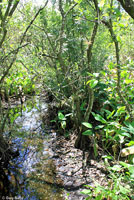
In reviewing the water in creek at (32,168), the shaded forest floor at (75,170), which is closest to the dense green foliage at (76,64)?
the shaded forest floor at (75,170)

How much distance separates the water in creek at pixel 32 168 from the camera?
2541 mm

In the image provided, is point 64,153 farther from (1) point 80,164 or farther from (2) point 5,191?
(2) point 5,191

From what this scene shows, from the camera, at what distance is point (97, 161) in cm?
296

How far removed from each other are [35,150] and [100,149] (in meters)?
1.34

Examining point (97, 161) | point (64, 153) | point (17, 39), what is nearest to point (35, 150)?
point (64, 153)

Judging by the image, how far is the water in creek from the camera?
2541 mm

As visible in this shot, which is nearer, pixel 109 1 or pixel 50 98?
pixel 109 1

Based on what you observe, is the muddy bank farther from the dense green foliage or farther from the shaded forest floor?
the dense green foliage

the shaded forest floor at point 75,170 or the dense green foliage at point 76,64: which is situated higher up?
the dense green foliage at point 76,64

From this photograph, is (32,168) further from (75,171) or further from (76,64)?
(76,64)

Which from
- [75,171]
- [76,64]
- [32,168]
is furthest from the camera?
[76,64]

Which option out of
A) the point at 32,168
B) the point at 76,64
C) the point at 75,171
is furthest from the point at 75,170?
the point at 76,64

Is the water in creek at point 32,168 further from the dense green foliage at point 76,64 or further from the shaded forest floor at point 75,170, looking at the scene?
the dense green foliage at point 76,64

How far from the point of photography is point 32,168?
3.04 metres
